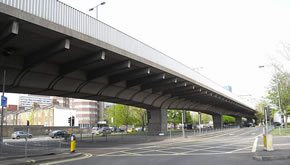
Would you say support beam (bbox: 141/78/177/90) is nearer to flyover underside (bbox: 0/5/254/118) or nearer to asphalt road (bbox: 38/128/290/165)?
flyover underside (bbox: 0/5/254/118)

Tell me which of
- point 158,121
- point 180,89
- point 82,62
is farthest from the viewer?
point 158,121

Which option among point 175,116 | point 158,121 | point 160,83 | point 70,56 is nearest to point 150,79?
point 160,83

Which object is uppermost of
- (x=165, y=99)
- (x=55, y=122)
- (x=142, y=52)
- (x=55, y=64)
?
(x=142, y=52)

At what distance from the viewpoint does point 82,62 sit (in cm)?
1755

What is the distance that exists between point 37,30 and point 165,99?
25680mm

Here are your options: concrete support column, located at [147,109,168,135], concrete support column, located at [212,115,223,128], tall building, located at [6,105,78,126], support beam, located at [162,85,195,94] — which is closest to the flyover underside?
support beam, located at [162,85,195,94]

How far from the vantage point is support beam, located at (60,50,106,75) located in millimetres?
16422

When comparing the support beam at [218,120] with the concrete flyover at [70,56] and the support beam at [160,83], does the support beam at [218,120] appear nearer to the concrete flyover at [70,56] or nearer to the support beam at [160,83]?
the concrete flyover at [70,56]

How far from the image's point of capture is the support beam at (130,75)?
22078mm

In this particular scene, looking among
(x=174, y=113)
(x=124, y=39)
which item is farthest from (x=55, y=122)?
(x=124, y=39)

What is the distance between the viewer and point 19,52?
15781 mm

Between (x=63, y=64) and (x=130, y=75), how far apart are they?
6.24 metres

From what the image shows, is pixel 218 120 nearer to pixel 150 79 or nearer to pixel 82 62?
pixel 150 79

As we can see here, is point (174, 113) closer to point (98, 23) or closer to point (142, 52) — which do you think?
point (142, 52)
